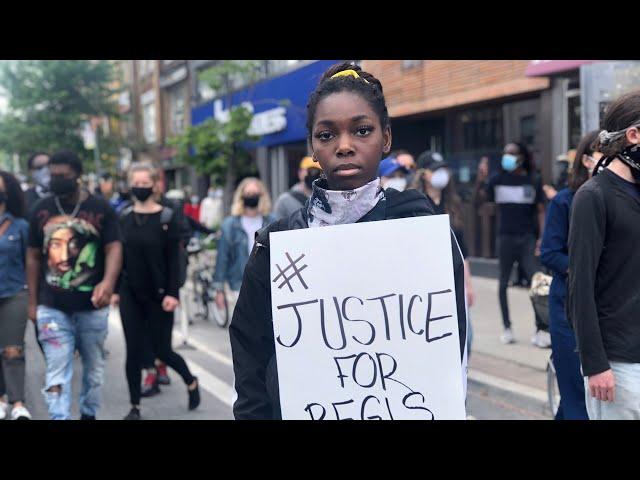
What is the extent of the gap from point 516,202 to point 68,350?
5.36m

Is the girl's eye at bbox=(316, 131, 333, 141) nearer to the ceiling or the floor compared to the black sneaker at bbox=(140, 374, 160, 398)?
nearer to the ceiling

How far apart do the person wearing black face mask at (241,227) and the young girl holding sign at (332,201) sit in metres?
5.72

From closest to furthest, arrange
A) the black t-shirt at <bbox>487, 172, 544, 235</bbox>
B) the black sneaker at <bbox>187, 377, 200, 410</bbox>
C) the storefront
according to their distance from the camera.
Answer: the black sneaker at <bbox>187, 377, 200, 410</bbox> < the black t-shirt at <bbox>487, 172, 544, 235</bbox> < the storefront

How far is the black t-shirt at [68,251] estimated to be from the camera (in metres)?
5.28

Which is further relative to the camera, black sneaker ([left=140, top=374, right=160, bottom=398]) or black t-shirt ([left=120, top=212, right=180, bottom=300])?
black sneaker ([left=140, top=374, right=160, bottom=398])

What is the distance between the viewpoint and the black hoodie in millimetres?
2143

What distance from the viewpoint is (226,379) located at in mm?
7559

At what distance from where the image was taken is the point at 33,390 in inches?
289

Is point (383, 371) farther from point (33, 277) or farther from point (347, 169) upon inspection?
point (33, 277)

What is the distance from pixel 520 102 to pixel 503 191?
18.6 feet

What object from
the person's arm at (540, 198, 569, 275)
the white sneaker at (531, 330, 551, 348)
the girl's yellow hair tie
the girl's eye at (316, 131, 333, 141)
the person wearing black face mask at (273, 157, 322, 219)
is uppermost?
the girl's yellow hair tie

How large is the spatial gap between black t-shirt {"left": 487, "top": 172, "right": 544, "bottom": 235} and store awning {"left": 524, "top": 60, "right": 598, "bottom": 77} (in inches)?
107

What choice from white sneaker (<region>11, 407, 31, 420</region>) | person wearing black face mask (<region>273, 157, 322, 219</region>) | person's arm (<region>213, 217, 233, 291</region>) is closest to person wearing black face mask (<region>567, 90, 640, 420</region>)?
white sneaker (<region>11, 407, 31, 420</region>)

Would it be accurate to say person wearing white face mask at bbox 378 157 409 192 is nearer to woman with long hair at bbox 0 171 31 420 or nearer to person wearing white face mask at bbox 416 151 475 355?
person wearing white face mask at bbox 416 151 475 355
